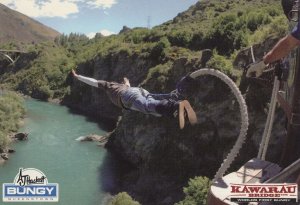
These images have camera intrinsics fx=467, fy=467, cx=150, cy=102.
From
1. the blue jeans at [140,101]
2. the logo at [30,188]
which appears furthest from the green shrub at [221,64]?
the blue jeans at [140,101]

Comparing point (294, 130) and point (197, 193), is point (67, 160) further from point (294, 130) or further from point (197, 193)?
point (294, 130)

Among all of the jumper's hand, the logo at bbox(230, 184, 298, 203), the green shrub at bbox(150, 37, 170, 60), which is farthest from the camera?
the green shrub at bbox(150, 37, 170, 60)

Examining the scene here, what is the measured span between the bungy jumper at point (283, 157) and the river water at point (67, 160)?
41167 millimetres

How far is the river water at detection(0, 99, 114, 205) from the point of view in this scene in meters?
56.2

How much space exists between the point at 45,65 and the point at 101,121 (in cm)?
6756

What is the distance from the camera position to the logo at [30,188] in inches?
1519

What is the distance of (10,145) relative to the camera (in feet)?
247

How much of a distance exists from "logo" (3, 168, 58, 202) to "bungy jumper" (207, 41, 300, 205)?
1039 inches

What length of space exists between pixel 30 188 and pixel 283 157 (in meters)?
28.6

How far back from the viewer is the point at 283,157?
46.2 ft

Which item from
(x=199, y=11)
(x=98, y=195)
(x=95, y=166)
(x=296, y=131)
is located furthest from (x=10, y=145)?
(x=199, y=11)

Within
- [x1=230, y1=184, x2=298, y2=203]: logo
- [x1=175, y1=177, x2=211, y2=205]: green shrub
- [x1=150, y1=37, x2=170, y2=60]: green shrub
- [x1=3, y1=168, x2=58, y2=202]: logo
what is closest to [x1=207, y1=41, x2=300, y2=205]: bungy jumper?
[x1=230, y1=184, x2=298, y2=203]: logo

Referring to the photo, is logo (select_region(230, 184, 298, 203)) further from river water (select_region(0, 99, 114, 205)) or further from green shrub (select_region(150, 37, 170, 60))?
green shrub (select_region(150, 37, 170, 60))

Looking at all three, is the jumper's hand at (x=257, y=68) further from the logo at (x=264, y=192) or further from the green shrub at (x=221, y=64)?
the green shrub at (x=221, y=64)
